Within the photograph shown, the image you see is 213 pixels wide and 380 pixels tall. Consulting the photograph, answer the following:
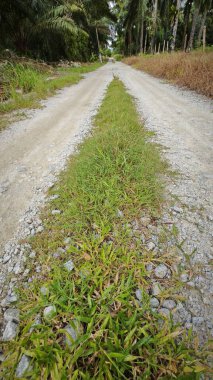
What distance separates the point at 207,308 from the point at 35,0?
16.9 meters

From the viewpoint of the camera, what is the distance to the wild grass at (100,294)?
1046 mm

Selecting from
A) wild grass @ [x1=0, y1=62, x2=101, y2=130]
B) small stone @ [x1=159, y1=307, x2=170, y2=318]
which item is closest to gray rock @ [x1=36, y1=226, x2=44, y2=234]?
small stone @ [x1=159, y1=307, x2=170, y2=318]

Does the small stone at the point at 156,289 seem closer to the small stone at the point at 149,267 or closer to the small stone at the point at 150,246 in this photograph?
the small stone at the point at 149,267

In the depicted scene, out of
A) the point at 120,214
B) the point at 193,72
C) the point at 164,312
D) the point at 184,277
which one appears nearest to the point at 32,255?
the point at 120,214

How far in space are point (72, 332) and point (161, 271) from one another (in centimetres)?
76

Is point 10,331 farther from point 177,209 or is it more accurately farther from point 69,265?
point 177,209

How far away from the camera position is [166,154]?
321 cm

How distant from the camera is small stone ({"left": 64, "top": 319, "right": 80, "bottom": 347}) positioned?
1.14 meters

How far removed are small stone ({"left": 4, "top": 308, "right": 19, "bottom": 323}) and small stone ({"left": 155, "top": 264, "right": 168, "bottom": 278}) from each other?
1.03 meters

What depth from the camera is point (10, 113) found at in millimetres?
5680

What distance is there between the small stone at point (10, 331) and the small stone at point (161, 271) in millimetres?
1031

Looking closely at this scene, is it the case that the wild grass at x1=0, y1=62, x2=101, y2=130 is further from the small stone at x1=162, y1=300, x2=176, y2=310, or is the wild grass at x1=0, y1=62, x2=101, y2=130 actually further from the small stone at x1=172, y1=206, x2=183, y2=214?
the small stone at x1=162, y1=300, x2=176, y2=310

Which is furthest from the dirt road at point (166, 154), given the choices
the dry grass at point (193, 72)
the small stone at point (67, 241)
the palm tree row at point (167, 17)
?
the palm tree row at point (167, 17)

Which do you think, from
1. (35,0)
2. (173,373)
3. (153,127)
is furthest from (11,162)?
(35,0)
